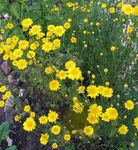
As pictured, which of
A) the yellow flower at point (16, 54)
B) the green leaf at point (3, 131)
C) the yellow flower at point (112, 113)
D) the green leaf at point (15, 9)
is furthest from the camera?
the green leaf at point (15, 9)

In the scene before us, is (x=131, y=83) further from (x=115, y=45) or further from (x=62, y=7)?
(x=62, y=7)

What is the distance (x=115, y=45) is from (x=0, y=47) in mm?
924

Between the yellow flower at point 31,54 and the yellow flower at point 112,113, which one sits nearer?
the yellow flower at point 112,113

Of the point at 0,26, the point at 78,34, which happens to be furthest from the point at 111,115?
the point at 0,26

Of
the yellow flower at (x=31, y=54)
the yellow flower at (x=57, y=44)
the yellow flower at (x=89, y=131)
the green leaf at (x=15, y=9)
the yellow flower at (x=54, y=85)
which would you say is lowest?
the yellow flower at (x=89, y=131)

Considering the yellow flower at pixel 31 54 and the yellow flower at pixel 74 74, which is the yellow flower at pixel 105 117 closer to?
the yellow flower at pixel 74 74

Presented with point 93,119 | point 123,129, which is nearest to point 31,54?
point 93,119

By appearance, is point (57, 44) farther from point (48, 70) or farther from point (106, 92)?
point (106, 92)

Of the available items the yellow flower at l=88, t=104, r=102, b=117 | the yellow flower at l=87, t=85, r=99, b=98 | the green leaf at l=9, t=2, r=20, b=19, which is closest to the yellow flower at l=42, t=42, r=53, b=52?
the yellow flower at l=87, t=85, r=99, b=98

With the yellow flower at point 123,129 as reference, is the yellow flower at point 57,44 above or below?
above

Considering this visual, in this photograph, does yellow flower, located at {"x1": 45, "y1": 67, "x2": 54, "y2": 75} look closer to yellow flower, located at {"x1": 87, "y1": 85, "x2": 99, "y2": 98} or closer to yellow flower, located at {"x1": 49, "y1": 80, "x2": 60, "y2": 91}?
yellow flower, located at {"x1": 49, "y1": 80, "x2": 60, "y2": 91}

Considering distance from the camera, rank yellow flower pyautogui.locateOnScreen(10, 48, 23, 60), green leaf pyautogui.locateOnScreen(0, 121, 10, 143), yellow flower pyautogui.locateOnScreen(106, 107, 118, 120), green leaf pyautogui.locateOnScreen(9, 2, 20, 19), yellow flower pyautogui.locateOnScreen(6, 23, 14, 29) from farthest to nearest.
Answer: green leaf pyautogui.locateOnScreen(9, 2, 20, 19), yellow flower pyautogui.locateOnScreen(6, 23, 14, 29), green leaf pyautogui.locateOnScreen(0, 121, 10, 143), yellow flower pyautogui.locateOnScreen(10, 48, 23, 60), yellow flower pyautogui.locateOnScreen(106, 107, 118, 120)

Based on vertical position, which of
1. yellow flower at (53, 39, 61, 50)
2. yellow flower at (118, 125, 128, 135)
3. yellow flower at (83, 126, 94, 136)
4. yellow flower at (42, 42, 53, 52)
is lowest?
yellow flower at (83, 126, 94, 136)

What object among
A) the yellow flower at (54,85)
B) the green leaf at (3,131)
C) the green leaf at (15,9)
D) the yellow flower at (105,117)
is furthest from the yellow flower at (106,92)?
the green leaf at (15,9)
